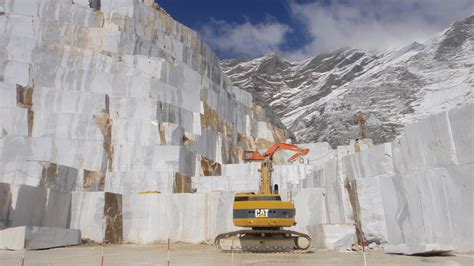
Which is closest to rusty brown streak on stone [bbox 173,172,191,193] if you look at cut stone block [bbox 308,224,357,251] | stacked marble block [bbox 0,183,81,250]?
stacked marble block [bbox 0,183,81,250]

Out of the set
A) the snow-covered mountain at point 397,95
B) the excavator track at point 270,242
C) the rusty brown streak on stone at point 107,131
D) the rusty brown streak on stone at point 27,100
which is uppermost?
the snow-covered mountain at point 397,95

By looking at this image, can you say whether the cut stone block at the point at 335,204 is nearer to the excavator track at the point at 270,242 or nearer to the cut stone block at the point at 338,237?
the cut stone block at the point at 338,237

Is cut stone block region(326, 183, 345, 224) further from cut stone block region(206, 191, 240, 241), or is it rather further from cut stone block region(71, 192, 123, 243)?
cut stone block region(71, 192, 123, 243)

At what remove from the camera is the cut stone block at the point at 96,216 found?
2327 cm

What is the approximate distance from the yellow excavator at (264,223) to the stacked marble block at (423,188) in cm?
295

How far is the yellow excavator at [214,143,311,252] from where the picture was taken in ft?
55.8

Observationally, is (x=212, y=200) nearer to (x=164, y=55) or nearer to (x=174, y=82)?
(x=174, y=82)

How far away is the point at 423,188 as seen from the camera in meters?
14.8

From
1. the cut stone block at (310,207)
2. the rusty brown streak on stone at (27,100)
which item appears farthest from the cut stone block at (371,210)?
the rusty brown streak on stone at (27,100)

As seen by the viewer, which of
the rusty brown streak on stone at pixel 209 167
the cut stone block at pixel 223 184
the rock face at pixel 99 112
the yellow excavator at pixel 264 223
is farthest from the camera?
the rusty brown streak on stone at pixel 209 167

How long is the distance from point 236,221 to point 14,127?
19050 millimetres

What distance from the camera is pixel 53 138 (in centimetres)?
2917

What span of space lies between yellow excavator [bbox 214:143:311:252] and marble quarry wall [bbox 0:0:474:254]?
1473mm

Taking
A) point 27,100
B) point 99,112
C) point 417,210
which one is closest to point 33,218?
point 99,112
